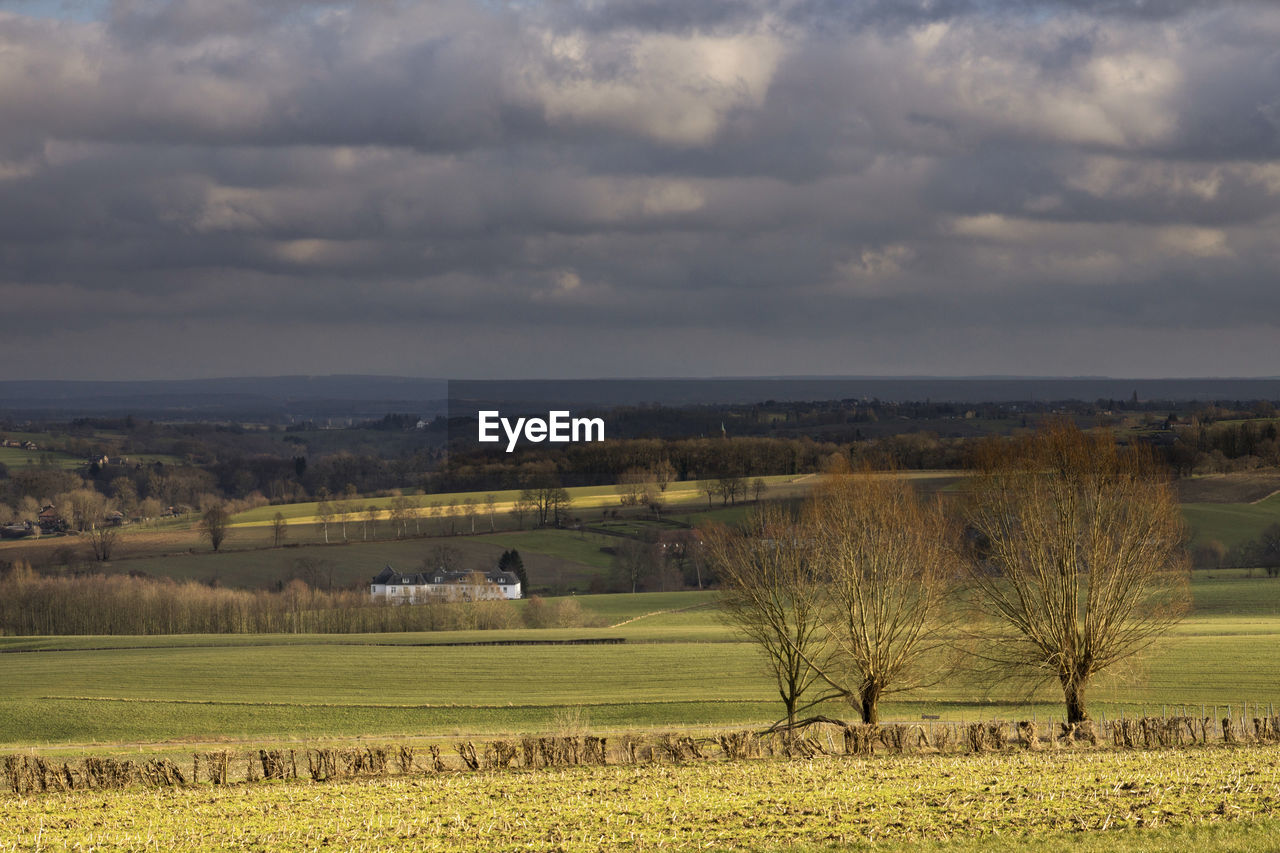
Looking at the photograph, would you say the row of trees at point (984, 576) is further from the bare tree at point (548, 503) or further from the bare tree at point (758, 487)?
the bare tree at point (548, 503)

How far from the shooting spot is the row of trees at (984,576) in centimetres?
3625

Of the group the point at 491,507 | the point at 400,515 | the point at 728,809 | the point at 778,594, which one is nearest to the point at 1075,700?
the point at 778,594

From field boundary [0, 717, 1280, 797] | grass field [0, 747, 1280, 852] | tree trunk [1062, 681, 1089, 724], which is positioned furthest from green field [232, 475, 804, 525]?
grass field [0, 747, 1280, 852]

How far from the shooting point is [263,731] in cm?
4147

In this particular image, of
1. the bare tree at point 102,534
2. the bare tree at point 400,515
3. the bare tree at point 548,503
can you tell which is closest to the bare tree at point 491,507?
the bare tree at point 548,503

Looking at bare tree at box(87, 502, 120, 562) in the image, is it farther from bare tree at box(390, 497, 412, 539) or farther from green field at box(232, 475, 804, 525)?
bare tree at box(390, 497, 412, 539)

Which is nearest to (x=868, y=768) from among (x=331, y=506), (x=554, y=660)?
(x=554, y=660)

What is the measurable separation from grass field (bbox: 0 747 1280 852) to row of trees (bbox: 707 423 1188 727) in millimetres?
12224

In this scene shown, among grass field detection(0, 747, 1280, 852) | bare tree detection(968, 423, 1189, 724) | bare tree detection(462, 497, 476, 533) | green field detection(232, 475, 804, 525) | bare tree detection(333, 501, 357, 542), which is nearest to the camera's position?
grass field detection(0, 747, 1280, 852)

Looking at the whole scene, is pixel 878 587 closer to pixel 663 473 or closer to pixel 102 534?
pixel 102 534

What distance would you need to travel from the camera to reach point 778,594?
38.0m

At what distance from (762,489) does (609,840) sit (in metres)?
105

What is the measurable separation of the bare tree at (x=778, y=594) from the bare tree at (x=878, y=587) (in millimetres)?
507

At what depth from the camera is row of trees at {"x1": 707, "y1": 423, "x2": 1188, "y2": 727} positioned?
36.2 m
